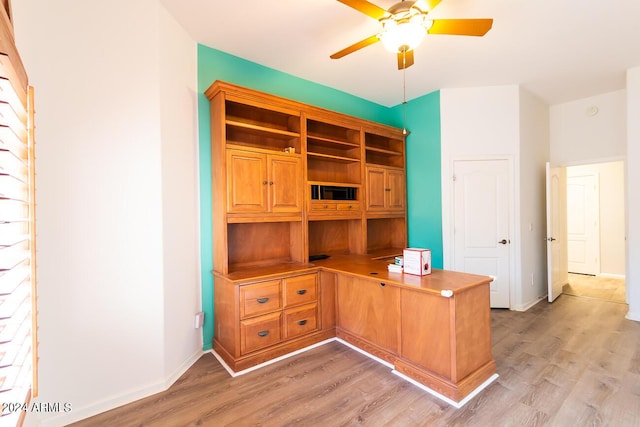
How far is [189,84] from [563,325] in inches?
188

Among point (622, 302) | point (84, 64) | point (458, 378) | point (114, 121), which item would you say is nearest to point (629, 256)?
point (622, 302)

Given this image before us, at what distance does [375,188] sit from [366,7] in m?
2.31

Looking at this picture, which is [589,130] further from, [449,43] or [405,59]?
[405,59]

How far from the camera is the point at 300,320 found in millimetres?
2793

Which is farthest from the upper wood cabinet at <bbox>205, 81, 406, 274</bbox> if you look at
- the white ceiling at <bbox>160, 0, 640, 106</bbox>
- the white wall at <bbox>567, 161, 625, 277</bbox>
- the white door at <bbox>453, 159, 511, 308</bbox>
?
the white wall at <bbox>567, 161, 625, 277</bbox>

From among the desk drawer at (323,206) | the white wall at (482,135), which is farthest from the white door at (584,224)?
the desk drawer at (323,206)

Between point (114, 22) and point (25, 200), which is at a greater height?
point (114, 22)

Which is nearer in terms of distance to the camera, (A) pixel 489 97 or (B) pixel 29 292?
(B) pixel 29 292

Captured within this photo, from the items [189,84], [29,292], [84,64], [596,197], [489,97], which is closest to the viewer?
[29,292]

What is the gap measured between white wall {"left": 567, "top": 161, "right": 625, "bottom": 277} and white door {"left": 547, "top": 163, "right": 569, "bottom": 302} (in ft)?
5.18

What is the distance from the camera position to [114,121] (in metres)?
2.00

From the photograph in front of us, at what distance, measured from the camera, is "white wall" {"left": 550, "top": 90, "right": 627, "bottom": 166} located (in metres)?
3.97

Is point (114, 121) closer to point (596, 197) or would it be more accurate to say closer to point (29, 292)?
point (29, 292)

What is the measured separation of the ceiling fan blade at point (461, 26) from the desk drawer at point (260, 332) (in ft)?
8.55
